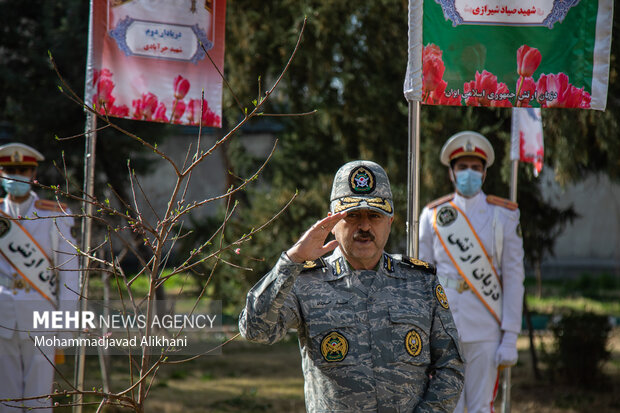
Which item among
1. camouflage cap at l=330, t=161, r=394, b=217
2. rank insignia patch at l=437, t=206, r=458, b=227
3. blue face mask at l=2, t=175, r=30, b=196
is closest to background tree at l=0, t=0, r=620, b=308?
rank insignia patch at l=437, t=206, r=458, b=227

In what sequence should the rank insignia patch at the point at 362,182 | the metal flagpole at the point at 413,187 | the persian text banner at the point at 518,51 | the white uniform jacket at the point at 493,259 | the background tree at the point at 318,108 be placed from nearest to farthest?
the rank insignia patch at the point at 362,182, the metal flagpole at the point at 413,187, the persian text banner at the point at 518,51, the white uniform jacket at the point at 493,259, the background tree at the point at 318,108

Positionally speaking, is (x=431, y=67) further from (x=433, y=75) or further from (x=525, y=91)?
(x=525, y=91)

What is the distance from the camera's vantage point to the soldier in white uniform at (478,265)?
5637mm

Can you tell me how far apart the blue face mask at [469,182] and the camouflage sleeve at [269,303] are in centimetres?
316

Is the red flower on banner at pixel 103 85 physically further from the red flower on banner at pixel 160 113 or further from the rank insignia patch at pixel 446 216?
the rank insignia patch at pixel 446 216

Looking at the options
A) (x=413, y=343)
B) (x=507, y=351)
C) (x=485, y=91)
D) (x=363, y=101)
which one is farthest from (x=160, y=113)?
(x=363, y=101)

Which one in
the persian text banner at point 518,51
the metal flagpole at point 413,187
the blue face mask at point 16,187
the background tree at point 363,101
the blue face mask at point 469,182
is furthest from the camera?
the background tree at point 363,101

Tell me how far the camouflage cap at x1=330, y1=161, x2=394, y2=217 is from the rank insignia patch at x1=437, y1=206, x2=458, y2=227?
2.73m

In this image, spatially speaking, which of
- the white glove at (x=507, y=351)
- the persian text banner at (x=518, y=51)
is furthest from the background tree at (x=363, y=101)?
the persian text banner at (x=518, y=51)

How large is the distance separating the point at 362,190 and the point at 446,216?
2.86m

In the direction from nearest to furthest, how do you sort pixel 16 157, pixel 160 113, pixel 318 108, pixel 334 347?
pixel 334 347
pixel 160 113
pixel 16 157
pixel 318 108

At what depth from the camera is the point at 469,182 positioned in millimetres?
5891

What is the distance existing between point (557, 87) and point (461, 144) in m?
1.21

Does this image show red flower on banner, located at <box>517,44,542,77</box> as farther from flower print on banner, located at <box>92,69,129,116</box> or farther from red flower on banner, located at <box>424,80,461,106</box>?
flower print on banner, located at <box>92,69,129,116</box>
